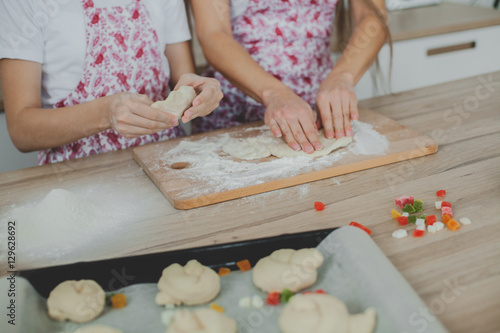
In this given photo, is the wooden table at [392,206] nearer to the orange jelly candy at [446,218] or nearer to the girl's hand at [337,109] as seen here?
the orange jelly candy at [446,218]

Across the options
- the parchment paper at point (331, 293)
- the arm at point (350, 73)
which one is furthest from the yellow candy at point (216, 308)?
the arm at point (350, 73)

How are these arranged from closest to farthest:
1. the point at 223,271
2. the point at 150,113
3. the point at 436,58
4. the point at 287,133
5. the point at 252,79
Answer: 1. the point at 223,271
2. the point at 150,113
3. the point at 287,133
4. the point at 252,79
5. the point at 436,58

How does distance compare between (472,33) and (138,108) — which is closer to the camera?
(138,108)

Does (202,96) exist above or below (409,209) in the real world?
above

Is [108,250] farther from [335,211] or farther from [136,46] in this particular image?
[136,46]

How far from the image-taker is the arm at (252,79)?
1.16 meters

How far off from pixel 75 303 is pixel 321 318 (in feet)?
1.09

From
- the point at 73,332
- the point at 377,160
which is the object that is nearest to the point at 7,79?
the point at 73,332

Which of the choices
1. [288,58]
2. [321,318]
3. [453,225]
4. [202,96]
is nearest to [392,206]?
[453,225]

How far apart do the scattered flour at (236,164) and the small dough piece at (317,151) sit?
A: 0.01m

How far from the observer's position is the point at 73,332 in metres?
0.65

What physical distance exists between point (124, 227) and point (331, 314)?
457 millimetres

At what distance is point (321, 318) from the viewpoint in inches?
23.4

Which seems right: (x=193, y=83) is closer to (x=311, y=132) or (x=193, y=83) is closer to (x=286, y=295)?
(x=311, y=132)
